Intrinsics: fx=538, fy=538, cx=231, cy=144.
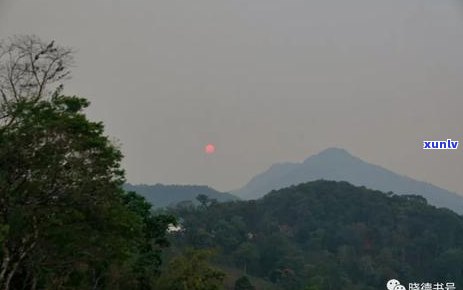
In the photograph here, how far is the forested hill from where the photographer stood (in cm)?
10044

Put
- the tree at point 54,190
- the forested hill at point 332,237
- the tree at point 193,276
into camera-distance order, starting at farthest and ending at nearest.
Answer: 1. the forested hill at point 332,237
2. the tree at point 193,276
3. the tree at point 54,190

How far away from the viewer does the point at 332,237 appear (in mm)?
127312

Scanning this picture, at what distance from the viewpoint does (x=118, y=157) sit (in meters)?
19.3

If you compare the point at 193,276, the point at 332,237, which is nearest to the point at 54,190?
the point at 193,276

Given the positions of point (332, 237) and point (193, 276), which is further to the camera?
point (332, 237)

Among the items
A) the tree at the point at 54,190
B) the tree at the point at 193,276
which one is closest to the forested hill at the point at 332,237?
the tree at the point at 193,276

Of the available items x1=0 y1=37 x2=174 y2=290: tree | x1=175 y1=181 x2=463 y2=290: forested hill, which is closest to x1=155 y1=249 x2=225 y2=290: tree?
x1=0 y1=37 x2=174 y2=290: tree

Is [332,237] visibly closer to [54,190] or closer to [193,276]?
[193,276]

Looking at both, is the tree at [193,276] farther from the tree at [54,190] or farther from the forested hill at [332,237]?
the forested hill at [332,237]

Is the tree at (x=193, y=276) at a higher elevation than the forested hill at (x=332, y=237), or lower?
lower

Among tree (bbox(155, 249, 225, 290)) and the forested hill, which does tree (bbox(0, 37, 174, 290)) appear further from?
the forested hill

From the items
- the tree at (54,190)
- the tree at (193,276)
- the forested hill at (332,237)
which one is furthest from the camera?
the forested hill at (332,237)

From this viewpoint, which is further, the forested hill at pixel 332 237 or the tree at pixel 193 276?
the forested hill at pixel 332 237

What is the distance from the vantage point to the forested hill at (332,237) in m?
100
